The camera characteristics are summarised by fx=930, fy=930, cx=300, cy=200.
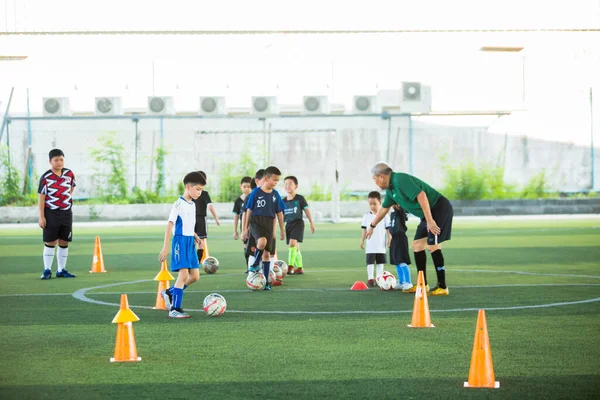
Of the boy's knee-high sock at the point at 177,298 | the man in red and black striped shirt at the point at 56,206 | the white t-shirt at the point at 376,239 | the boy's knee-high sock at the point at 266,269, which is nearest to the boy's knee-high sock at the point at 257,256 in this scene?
the boy's knee-high sock at the point at 266,269

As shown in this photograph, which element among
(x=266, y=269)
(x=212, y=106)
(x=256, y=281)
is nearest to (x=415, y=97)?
(x=212, y=106)

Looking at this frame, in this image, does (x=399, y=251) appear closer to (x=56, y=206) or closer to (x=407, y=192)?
(x=407, y=192)

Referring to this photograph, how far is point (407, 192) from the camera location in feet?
38.8

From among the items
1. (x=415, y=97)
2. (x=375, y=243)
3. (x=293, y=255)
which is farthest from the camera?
(x=415, y=97)

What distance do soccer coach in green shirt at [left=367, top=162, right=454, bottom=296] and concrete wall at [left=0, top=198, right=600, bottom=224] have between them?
2549 centimetres

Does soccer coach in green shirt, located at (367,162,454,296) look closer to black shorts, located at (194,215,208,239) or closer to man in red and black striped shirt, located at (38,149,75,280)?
black shorts, located at (194,215,208,239)

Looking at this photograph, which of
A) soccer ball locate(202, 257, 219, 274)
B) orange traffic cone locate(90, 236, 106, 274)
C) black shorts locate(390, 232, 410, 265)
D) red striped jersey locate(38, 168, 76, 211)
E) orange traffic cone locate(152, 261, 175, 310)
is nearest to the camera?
orange traffic cone locate(152, 261, 175, 310)

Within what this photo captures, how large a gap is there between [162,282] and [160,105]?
32.8m

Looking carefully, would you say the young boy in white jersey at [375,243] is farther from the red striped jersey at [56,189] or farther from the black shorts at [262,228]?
the red striped jersey at [56,189]

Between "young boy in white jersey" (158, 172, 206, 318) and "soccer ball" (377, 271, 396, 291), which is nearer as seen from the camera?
"young boy in white jersey" (158, 172, 206, 318)

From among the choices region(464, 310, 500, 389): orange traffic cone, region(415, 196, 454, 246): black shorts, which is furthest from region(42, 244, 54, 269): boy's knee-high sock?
region(464, 310, 500, 389): orange traffic cone

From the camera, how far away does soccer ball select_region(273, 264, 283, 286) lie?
46.3ft

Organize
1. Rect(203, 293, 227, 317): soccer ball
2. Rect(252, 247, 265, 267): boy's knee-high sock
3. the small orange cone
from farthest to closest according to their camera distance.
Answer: Rect(252, 247, 265, 267): boy's knee-high sock < the small orange cone < Rect(203, 293, 227, 317): soccer ball

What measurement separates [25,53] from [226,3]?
10176mm
